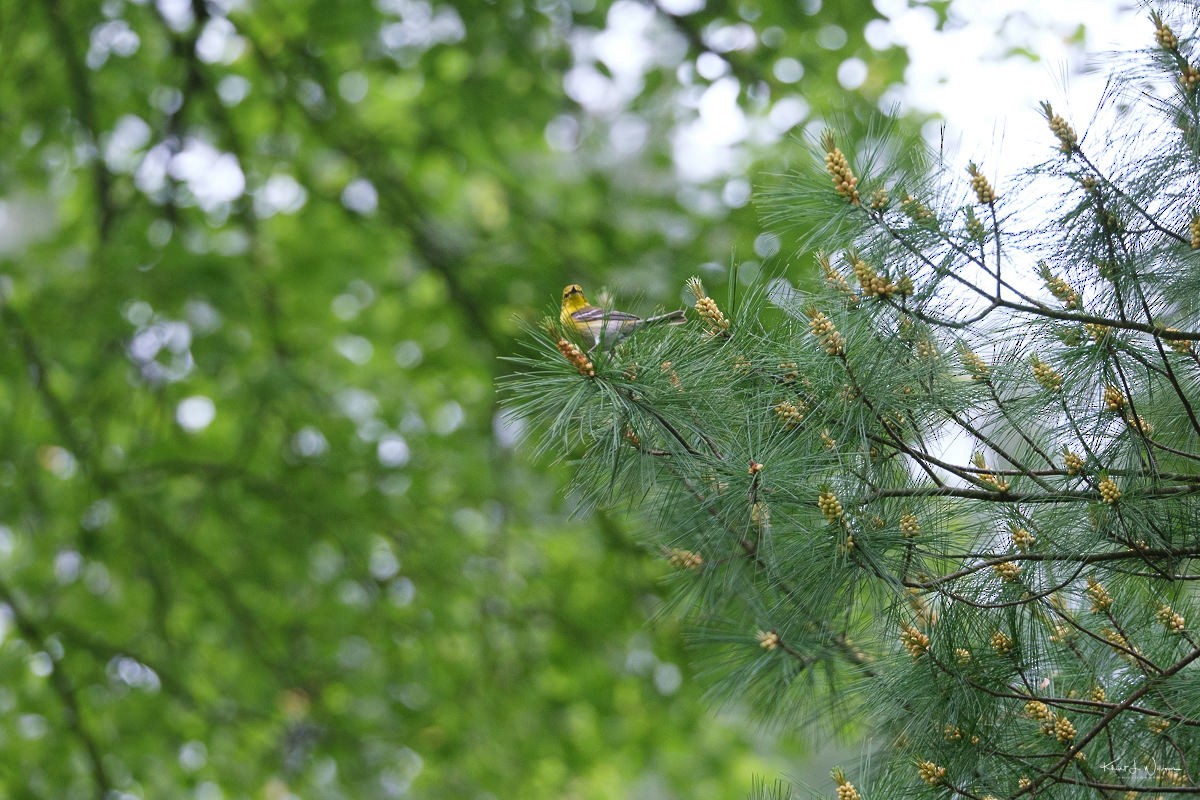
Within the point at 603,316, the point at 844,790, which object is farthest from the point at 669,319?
the point at 844,790

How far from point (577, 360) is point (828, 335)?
387 mm

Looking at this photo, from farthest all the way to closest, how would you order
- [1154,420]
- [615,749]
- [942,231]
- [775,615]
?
[615,749] < [775,615] < [1154,420] < [942,231]

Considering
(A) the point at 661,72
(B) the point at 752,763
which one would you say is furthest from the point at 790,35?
(B) the point at 752,763

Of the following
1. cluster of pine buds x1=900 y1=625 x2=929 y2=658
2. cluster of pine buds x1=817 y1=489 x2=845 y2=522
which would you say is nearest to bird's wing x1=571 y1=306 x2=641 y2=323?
cluster of pine buds x1=817 y1=489 x2=845 y2=522

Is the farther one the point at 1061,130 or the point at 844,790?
the point at 844,790

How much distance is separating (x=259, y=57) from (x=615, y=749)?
358 centimetres

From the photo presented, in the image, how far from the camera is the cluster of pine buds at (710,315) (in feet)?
6.63

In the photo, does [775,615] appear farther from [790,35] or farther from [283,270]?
[283,270]

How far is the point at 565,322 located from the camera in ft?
6.25

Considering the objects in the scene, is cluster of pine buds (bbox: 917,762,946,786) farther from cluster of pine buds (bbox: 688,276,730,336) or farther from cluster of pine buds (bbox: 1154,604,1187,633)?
cluster of pine buds (bbox: 688,276,730,336)

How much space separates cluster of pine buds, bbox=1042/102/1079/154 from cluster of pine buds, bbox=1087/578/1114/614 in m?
0.69

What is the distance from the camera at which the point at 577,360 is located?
1820 millimetres

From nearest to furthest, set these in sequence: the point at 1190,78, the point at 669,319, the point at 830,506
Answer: the point at 1190,78 → the point at 830,506 → the point at 669,319

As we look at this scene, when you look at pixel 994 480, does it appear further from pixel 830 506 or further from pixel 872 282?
pixel 872 282
